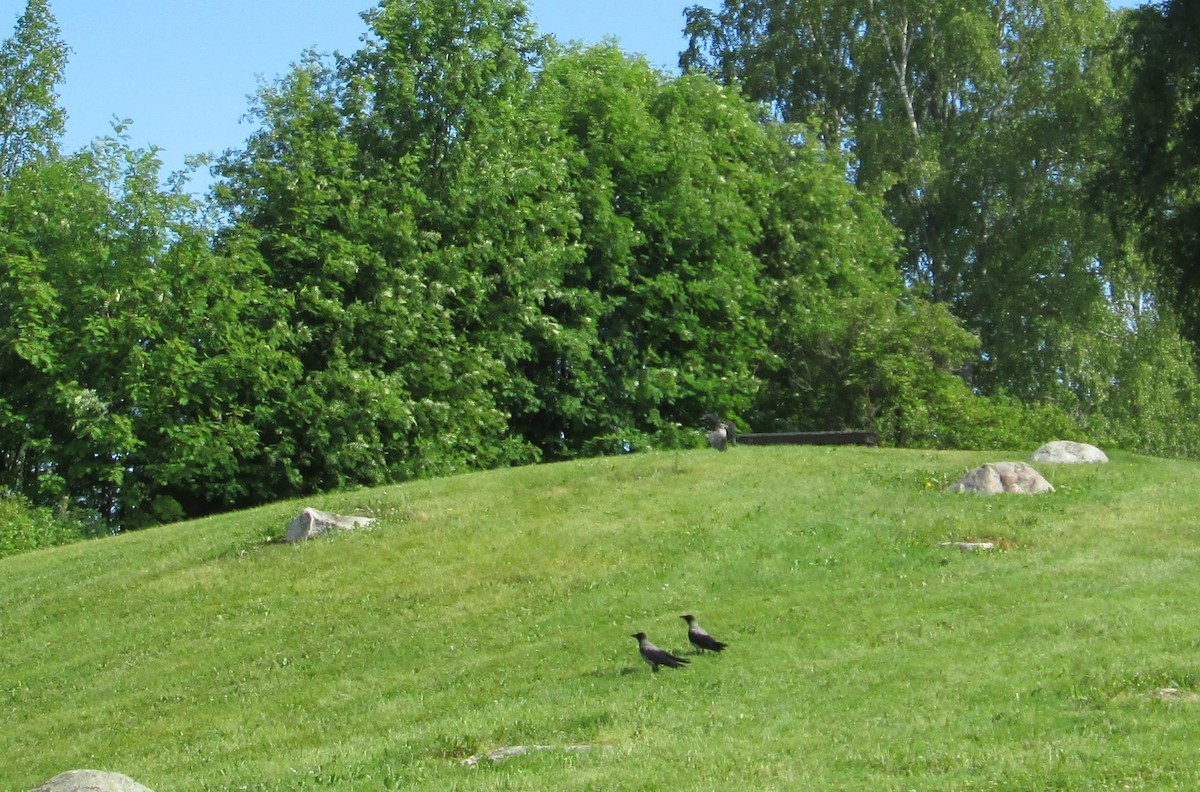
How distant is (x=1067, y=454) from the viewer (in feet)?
90.6

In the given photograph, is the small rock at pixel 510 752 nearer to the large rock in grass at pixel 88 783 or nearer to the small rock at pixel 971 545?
the large rock in grass at pixel 88 783

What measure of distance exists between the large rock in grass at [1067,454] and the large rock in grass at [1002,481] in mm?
2415

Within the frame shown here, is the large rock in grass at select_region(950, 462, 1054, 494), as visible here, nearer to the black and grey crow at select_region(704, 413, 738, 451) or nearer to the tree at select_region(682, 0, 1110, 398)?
the black and grey crow at select_region(704, 413, 738, 451)

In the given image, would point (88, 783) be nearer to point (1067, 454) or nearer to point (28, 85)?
point (1067, 454)

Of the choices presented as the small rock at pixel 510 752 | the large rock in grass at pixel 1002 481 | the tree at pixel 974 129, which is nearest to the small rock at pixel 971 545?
the large rock in grass at pixel 1002 481

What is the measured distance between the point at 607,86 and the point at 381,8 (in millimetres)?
6729

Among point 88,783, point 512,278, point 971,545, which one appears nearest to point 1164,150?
point 512,278

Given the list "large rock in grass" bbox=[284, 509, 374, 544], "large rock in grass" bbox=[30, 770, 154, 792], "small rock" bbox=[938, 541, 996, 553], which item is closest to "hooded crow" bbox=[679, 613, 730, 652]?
"small rock" bbox=[938, 541, 996, 553]

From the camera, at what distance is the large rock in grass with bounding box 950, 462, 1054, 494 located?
24312 millimetres

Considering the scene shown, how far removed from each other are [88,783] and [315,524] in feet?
47.3

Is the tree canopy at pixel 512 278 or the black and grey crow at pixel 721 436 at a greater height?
the tree canopy at pixel 512 278

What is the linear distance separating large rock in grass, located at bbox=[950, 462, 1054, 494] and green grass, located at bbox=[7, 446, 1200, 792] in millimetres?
455

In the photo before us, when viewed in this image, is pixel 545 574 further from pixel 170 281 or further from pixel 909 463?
pixel 170 281

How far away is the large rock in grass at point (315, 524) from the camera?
970 inches
